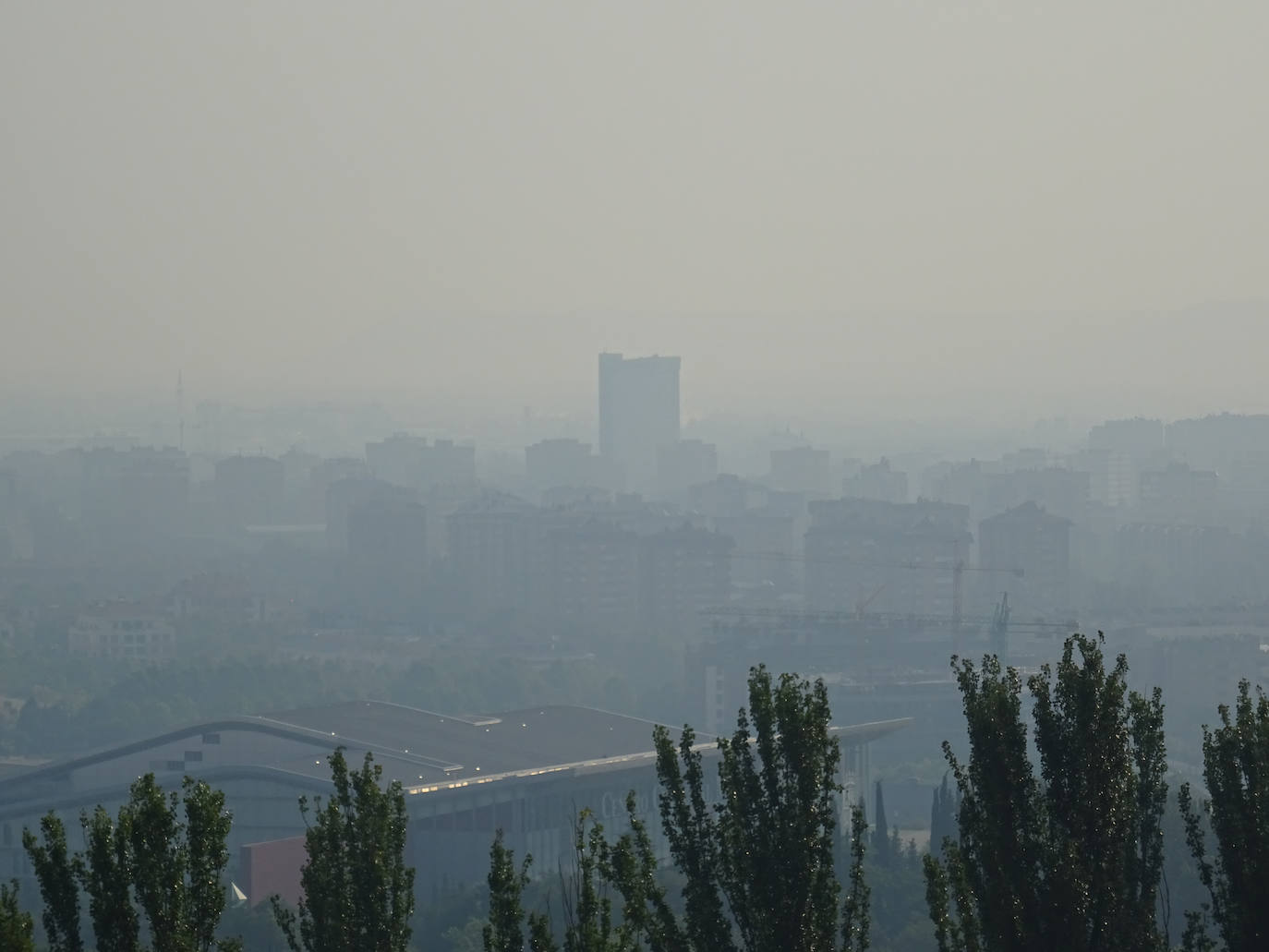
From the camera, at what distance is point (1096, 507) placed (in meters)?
58.9

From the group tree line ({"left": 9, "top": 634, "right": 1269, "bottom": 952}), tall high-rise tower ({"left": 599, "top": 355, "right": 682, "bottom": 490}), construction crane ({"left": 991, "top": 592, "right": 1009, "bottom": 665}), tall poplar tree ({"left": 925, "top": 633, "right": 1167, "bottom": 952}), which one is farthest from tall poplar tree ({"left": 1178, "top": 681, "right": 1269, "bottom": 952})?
tall high-rise tower ({"left": 599, "top": 355, "right": 682, "bottom": 490})

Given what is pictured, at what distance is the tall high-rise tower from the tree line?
73.3m

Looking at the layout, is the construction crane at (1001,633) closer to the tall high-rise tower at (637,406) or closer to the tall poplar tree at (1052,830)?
the tall poplar tree at (1052,830)

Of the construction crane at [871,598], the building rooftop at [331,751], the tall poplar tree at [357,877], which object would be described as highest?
the tall poplar tree at [357,877]

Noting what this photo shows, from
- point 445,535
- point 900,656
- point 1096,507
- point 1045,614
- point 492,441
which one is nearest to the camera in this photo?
point 900,656

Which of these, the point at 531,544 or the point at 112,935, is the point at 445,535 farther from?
the point at 112,935

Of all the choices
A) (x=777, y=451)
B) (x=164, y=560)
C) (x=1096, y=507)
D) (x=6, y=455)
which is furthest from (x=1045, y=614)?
(x=6, y=455)

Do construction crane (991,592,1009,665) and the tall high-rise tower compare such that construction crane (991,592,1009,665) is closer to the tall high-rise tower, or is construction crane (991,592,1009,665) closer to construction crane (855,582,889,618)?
construction crane (855,582,889,618)

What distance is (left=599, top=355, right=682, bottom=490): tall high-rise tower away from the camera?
80.4 metres

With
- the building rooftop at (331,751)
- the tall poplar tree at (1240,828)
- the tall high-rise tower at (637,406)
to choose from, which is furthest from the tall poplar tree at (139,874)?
the tall high-rise tower at (637,406)

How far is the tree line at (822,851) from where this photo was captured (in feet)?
18.3

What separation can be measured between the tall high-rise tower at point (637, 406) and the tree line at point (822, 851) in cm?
7332

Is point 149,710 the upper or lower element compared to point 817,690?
lower

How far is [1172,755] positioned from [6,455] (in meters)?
54.8
